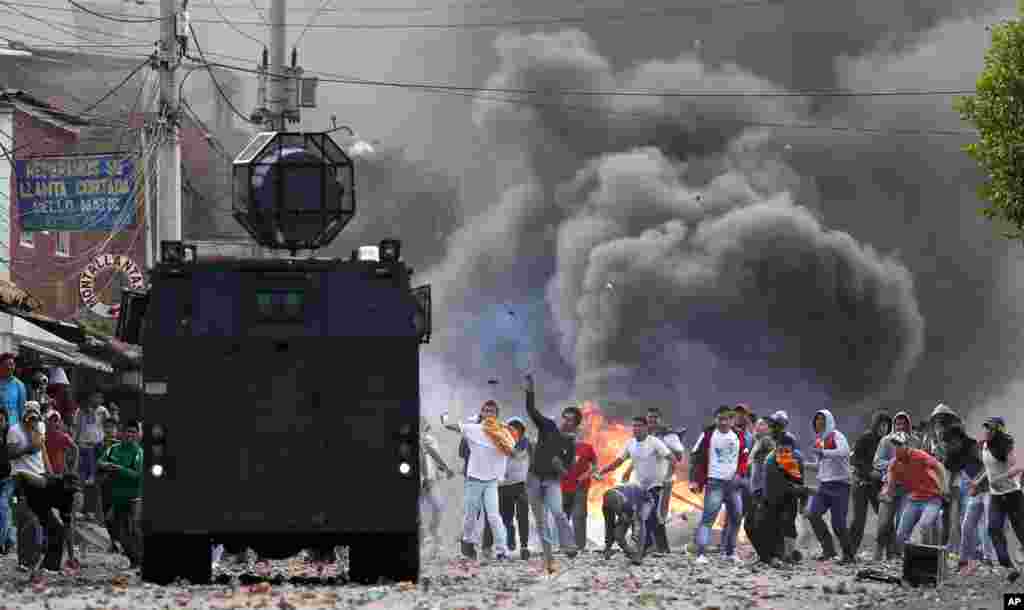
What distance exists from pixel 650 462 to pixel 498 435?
177 centimetres

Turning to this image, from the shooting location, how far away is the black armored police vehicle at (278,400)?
15.0 m

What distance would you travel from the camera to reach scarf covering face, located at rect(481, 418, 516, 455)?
842 inches

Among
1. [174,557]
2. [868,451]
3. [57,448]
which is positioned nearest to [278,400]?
[174,557]

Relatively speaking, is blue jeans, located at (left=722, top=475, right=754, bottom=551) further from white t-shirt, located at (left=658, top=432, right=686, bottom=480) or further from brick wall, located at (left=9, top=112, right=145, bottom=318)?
brick wall, located at (left=9, top=112, right=145, bottom=318)

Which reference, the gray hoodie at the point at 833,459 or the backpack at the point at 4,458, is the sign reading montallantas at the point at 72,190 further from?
the gray hoodie at the point at 833,459

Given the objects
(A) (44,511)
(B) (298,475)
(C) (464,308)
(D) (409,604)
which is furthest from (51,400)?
(C) (464,308)

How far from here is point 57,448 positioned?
57.8ft

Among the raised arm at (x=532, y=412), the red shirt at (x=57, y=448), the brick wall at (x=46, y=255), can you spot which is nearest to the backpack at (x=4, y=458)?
the red shirt at (x=57, y=448)

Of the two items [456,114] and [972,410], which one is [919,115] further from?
Answer: [456,114]

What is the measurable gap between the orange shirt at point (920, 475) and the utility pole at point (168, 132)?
11.2 m

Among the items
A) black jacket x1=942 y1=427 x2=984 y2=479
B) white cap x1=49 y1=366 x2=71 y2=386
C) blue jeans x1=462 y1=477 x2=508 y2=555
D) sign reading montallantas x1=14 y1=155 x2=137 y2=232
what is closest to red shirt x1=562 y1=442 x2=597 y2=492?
blue jeans x1=462 y1=477 x2=508 y2=555

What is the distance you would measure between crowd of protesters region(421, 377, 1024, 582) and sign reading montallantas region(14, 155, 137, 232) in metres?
6.99

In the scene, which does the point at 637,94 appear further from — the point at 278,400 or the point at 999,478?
the point at 278,400

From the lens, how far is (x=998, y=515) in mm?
18109
